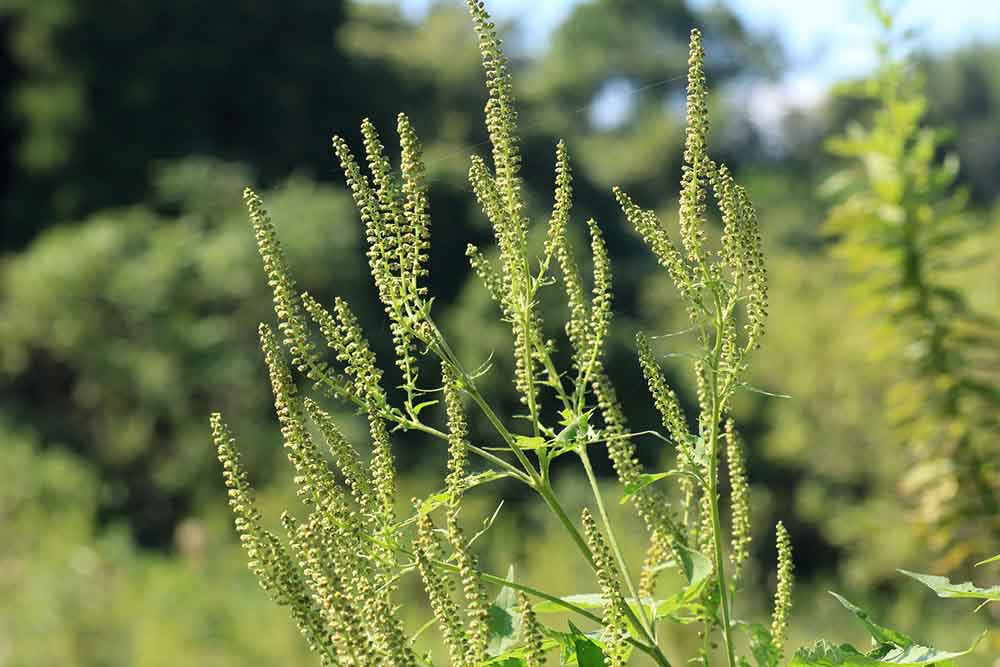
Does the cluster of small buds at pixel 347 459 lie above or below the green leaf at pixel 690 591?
above

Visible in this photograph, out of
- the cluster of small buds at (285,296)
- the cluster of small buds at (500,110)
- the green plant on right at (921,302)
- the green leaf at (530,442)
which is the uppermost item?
the cluster of small buds at (500,110)

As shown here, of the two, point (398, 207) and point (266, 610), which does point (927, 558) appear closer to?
point (266, 610)

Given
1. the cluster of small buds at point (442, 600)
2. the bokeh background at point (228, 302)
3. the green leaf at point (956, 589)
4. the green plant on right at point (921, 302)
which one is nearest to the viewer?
the green leaf at point (956, 589)

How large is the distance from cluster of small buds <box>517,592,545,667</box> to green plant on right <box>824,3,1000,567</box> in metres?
3.35

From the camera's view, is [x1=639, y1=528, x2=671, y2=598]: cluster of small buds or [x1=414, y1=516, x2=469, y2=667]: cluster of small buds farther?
[x1=639, y1=528, x2=671, y2=598]: cluster of small buds

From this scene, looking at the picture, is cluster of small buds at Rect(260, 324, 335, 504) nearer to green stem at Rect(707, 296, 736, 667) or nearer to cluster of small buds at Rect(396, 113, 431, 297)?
cluster of small buds at Rect(396, 113, 431, 297)

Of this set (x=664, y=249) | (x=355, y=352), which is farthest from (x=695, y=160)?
(x=355, y=352)

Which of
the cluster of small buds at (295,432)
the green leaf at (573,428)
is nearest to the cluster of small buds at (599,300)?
the green leaf at (573,428)

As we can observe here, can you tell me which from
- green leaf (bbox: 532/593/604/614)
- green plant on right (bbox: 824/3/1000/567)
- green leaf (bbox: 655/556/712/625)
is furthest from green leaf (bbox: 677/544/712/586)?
green plant on right (bbox: 824/3/1000/567)

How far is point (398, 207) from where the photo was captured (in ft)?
5.30

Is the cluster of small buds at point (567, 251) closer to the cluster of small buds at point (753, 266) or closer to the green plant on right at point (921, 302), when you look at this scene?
the cluster of small buds at point (753, 266)

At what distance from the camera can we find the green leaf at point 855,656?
4.27ft

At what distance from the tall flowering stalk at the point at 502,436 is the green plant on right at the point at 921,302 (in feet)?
10.3

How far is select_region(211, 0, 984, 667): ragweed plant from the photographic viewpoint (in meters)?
1.40
